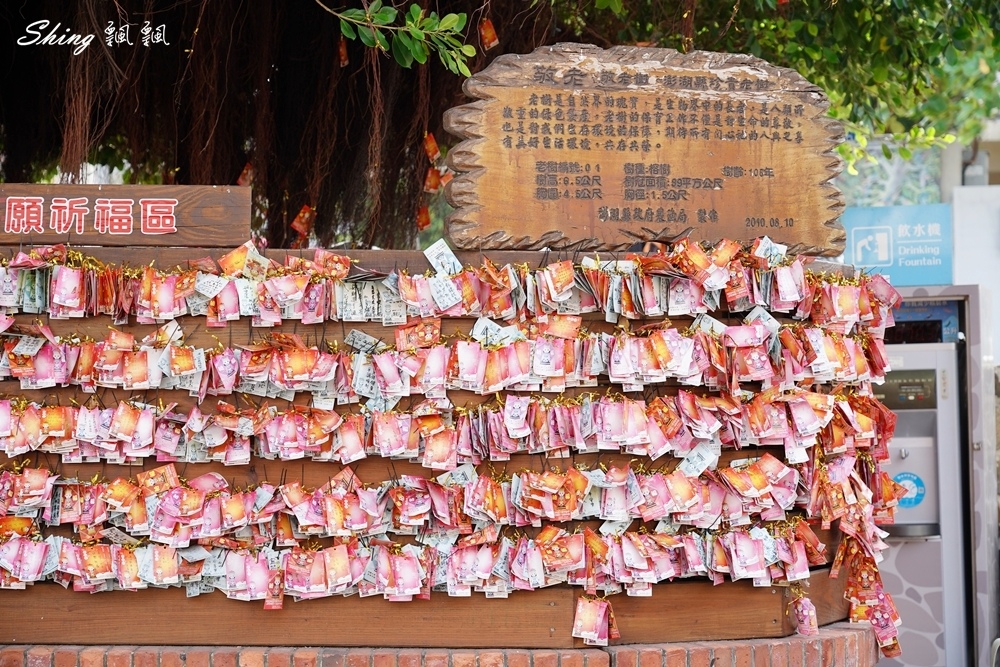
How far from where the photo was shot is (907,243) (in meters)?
5.92

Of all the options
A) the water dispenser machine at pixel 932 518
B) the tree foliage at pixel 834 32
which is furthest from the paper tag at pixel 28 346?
the water dispenser machine at pixel 932 518

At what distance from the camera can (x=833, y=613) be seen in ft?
13.5

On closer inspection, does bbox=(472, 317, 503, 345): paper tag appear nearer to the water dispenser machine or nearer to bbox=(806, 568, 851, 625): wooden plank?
bbox=(806, 568, 851, 625): wooden plank

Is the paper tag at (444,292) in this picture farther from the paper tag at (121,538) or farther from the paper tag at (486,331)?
the paper tag at (121,538)

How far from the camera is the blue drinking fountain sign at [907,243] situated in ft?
19.2

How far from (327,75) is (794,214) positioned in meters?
2.70

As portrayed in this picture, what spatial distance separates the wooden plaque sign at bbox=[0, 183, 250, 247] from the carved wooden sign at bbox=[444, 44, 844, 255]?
82 centimetres

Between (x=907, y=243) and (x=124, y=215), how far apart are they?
13.6 ft

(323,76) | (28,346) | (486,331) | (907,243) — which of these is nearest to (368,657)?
(486,331)

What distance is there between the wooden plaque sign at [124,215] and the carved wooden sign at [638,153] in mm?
818

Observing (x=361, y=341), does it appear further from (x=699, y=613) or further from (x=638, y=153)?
(x=699, y=613)

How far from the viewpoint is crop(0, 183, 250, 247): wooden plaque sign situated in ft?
12.5

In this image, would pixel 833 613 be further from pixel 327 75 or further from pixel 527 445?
pixel 327 75

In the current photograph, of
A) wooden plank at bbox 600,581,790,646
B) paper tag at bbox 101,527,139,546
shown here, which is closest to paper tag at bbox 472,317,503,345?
wooden plank at bbox 600,581,790,646
